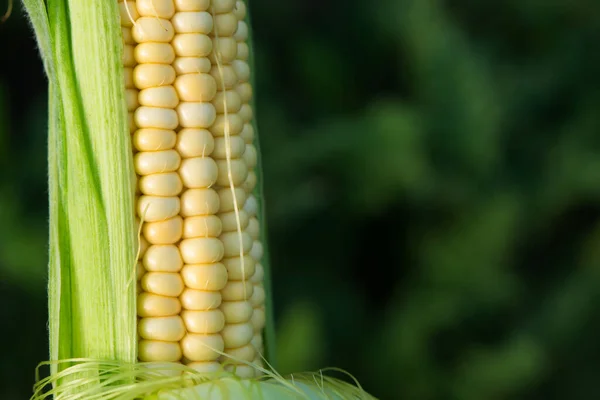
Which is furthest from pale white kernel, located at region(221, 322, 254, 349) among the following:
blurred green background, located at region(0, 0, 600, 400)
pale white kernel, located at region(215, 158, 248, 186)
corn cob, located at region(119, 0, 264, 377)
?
blurred green background, located at region(0, 0, 600, 400)

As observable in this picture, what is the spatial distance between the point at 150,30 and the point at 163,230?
14 centimetres

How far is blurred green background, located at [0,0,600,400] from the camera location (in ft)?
4.91

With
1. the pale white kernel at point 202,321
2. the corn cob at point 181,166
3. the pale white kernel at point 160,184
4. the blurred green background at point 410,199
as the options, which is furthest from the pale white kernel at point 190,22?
the blurred green background at point 410,199

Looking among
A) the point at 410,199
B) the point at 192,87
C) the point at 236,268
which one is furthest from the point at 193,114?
the point at 410,199

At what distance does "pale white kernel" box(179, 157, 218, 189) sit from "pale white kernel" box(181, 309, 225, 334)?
0.09 m

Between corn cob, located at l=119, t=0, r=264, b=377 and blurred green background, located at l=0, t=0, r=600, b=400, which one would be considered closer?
corn cob, located at l=119, t=0, r=264, b=377

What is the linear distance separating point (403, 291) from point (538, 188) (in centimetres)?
39

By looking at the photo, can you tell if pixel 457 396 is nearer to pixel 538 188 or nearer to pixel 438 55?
pixel 538 188

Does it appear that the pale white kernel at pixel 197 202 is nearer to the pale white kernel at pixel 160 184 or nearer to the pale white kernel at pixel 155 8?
→ the pale white kernel at pixel 160 184

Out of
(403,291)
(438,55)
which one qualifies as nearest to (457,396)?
(403,291)

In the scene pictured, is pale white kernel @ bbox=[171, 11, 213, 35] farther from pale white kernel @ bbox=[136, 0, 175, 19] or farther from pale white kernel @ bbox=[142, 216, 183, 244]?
pale white kernel @ bbox=[142, 216, 183, 244]

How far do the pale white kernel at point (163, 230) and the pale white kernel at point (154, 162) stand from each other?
0.04 metres

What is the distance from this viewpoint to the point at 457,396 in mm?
1532

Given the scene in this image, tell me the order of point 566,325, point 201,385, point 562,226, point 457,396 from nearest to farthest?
point 201,385 → point 457,396 → point 566,325 → point 562,226
